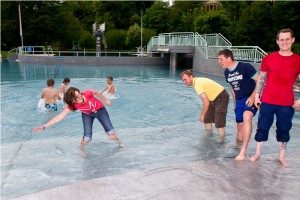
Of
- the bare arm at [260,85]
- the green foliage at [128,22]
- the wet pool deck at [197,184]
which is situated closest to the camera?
the wet pool deck at [197,184]

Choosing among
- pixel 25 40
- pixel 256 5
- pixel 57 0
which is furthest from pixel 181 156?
pixel 57 0

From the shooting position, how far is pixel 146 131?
757 centimetres

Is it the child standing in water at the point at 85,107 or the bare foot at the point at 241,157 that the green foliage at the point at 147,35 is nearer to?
the child standing in water at the point at 85,107

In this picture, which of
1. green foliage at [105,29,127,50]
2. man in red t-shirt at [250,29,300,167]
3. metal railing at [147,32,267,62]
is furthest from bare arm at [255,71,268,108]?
green foliage at [105,29,127,50]

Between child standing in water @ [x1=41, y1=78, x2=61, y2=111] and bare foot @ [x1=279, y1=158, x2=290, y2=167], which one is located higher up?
child standing in water @ [x1=41, y1=78, x2=61, y2=111]

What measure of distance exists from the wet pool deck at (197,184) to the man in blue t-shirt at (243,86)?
499mm

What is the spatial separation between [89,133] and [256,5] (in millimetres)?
34374

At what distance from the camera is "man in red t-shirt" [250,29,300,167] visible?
14.3 feet

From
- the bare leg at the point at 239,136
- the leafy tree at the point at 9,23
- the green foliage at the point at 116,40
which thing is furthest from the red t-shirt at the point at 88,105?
the leafy tree at the point at 9,23

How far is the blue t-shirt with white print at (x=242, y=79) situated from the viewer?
5.12 m

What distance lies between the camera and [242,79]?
17.1 ft

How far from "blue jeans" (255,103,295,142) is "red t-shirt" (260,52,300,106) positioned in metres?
0.08

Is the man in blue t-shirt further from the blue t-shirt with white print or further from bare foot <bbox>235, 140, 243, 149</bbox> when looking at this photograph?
bare foot <bbox>235, 140, 243, 149</bbox>

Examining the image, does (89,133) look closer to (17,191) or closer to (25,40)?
(17,191)
